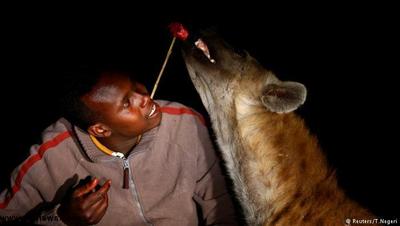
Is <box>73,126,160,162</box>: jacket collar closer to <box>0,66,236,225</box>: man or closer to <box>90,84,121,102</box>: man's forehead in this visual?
<box>0,66,236,225</box>: man

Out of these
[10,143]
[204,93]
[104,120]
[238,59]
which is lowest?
[10,143]

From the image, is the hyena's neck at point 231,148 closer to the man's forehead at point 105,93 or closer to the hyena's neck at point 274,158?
the hyena's neck at point 274,158

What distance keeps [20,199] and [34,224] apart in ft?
0.52

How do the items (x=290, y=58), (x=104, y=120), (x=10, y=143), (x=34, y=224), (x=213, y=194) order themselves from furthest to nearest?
(x=290, y=58)
(x=10, y=143)
(x=213, y=194)
(x=34, y=224)
(x=104, y=120)

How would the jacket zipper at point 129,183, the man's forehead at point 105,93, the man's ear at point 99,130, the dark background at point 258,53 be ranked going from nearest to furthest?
the man's forehead at point 105,93
the man's ear at point 99,130
the jacket zipper at point 129,183
the dark background at point 258,53

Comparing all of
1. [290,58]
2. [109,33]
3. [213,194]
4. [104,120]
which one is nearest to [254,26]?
[290,58]

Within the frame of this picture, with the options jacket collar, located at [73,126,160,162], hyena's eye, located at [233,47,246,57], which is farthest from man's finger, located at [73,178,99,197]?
hyena's eye, located at [233,47,246,57]

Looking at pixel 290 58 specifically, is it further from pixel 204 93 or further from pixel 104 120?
pixel 104 120

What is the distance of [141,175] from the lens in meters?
1.64

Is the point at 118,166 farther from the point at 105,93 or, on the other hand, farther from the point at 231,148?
the point at 231,148

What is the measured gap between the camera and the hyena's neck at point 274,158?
57.9 inches

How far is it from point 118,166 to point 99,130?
22cm

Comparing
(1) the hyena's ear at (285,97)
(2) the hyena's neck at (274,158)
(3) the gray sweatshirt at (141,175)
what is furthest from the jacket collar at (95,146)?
(1) the hyena's ear at (285,97)

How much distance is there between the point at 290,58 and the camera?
9.86 feet
